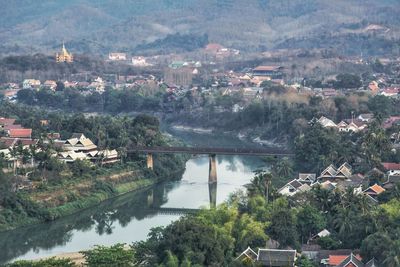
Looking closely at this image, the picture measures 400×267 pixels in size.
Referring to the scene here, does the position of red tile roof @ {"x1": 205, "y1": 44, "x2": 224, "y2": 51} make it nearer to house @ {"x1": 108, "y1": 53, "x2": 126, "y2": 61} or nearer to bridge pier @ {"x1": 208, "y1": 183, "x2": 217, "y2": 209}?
house @ {"x1": 108, "y1": 53, "x2": 126, "y2": 61}

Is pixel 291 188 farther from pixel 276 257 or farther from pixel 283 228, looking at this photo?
pixel 276 257

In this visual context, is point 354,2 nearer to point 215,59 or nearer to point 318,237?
point 215,59

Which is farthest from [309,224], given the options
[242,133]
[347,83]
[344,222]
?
[347,83]

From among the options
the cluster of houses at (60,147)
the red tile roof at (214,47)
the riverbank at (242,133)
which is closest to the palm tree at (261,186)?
the cluster of houses at (60,147)

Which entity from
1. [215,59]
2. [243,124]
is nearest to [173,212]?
[243,124]

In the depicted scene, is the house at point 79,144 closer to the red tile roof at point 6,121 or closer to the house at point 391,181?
the red tile roof at point 6,121

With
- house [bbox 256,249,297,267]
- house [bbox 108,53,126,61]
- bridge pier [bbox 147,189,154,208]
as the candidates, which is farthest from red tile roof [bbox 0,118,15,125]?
house [bbox 108,53,126,61]

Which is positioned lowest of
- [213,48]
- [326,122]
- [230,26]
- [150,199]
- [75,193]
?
[150,199]
